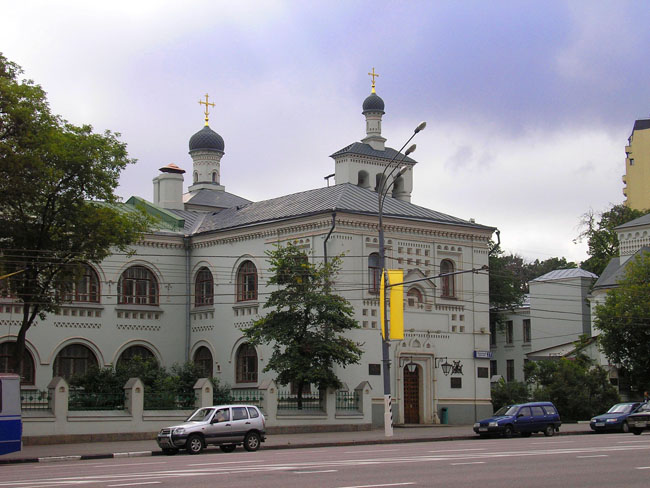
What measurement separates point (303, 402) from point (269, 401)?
2258 millimetres

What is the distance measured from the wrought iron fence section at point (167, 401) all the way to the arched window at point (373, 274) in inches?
382

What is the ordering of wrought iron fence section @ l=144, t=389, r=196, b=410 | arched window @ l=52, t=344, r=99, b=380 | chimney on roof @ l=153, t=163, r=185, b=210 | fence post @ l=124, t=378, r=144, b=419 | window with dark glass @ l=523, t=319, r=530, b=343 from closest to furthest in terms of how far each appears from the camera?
1. fence post @ l=124, t=378, r=144, b=419
2. wrought iron fence section @ l=144, t=389, r=196, b=410
3. arched window @ l=52, t=344, r=99, b=380
4. chimney on roof @ l=153, t=163, r=185, b=210
5. window with dark glass @ l=523, t=319, r=530, b=343

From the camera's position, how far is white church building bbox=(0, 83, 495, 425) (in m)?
42.5

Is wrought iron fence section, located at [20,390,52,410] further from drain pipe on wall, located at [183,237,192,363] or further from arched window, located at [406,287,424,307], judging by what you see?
arched window, located at [406,287,424,307]

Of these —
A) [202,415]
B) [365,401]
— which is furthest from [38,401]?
[365,401]

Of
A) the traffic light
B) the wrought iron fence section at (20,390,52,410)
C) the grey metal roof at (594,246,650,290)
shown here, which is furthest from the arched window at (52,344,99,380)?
the grey metal roof at (594,246,650,290)

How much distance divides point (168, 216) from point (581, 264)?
146 feet

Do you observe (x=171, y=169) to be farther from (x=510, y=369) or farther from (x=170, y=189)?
(x=510, y=369)

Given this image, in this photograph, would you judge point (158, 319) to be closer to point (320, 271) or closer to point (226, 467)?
point (320, 271)

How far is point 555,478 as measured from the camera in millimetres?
16297

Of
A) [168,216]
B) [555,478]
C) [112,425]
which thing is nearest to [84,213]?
[112,425]

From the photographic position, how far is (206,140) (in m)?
61.7

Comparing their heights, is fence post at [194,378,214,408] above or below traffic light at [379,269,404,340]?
below

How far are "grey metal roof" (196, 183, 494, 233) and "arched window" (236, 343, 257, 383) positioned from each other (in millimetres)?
5548
